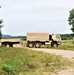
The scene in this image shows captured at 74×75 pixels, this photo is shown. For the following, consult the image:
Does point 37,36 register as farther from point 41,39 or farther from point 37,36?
point 41,39

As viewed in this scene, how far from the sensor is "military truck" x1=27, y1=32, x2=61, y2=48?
57.2 metres

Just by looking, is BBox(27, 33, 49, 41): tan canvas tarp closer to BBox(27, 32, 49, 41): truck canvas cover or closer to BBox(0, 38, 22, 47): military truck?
BBox(27, 32, 49, 41): truck canvas cover

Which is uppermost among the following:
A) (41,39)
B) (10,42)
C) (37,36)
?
(37,36)

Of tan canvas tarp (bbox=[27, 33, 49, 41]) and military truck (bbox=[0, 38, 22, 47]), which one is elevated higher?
tan canvas tarp (bbox=[27, 33, 49, 41])

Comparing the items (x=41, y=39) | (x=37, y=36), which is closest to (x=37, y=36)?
(x=37, y=36)

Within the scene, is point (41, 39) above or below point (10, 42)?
above

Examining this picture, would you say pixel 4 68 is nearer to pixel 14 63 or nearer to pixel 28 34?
pixel 14 63

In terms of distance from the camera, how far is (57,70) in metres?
21.1

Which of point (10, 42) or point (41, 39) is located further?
point (41, 39)

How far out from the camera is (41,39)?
5744 cm

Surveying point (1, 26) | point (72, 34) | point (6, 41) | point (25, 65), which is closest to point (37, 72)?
point (25, 65)

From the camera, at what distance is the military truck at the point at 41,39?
188 ft

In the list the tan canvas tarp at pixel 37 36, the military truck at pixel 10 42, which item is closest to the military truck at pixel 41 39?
the tan canvas tarp at pixel 37 36

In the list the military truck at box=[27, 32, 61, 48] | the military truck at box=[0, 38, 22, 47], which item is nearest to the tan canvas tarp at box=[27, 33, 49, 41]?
the military truck at box=[27, 32, 61, 48]
